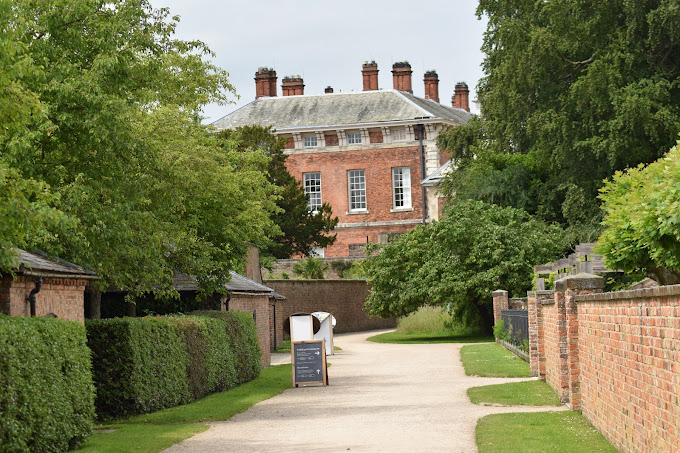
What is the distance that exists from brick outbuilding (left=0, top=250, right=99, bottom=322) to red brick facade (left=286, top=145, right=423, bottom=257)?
54.0 m

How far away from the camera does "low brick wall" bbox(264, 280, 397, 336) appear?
5253 centimetres

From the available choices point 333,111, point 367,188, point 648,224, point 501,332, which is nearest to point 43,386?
point 648,224

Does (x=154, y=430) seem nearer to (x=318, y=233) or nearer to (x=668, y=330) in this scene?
(x=668, y=330)

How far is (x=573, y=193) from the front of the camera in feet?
137

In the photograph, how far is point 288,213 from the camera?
2393 inches

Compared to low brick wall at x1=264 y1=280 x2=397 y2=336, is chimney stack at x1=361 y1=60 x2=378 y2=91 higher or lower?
higher

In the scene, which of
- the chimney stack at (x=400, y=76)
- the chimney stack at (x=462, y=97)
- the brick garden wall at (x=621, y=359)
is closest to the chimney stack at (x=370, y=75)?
the chimney stack at (x=400, y=76)

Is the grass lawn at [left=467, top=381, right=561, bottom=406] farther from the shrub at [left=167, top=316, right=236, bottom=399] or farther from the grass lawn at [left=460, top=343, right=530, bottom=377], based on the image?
the shrub at [left=167, top=316, right=236, bottom=399]

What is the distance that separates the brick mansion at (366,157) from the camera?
229 ft

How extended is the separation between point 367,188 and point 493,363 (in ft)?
147

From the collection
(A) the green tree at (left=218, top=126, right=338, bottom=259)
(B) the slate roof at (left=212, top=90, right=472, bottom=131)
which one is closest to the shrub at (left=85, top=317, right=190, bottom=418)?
(A) the green tree at (left=218, top=126, right=338, bottom=259)

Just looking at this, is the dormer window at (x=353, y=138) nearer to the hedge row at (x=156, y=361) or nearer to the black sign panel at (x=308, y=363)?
the hedge row at (x=156, y=361)

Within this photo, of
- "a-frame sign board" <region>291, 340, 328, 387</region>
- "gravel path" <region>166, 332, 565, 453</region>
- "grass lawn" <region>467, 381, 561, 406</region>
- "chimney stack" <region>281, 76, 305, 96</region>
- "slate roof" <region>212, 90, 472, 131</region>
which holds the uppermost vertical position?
"chimney stack" <region>281, 76, 305, 96</region>

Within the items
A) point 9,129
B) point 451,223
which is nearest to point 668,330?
point 9,129
